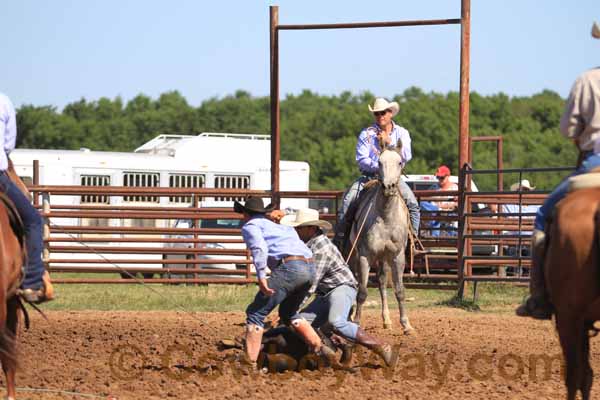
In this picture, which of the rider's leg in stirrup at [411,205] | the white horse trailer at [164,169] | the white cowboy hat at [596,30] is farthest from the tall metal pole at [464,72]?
the white cowboy hat at [596,30]

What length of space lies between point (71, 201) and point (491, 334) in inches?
518

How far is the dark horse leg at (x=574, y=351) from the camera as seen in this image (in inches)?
268

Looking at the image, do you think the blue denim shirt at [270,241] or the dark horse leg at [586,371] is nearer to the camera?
the dark horse leg at [586,371]

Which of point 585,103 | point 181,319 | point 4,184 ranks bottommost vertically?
point 181,319

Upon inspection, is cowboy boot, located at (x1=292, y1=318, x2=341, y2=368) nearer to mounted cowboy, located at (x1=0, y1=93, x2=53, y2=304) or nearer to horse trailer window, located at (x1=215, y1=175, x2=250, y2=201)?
mounted cowboy, located at (x1=0, y1=93, x2=53, y2=304)

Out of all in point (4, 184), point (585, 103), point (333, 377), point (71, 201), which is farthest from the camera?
point (71, 201)

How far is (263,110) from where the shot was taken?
242 feet

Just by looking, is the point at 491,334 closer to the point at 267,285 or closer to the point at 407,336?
the point at 407,336

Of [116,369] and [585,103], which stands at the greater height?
[585,103]

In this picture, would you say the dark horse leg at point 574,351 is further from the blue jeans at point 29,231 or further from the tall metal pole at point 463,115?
the tall metal pole at point 463,115

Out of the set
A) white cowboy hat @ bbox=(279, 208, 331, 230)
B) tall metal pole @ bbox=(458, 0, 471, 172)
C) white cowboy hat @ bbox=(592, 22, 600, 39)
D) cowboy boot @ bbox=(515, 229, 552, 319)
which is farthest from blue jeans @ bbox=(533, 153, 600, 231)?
tall metal pole @ bbox=(458, 0, 471, 172)

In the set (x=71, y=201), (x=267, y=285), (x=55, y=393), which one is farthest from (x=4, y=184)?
(x=71, y=201)

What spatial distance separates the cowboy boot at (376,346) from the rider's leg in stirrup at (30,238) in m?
2.79

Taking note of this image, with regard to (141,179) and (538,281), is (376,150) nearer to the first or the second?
(538,281)
